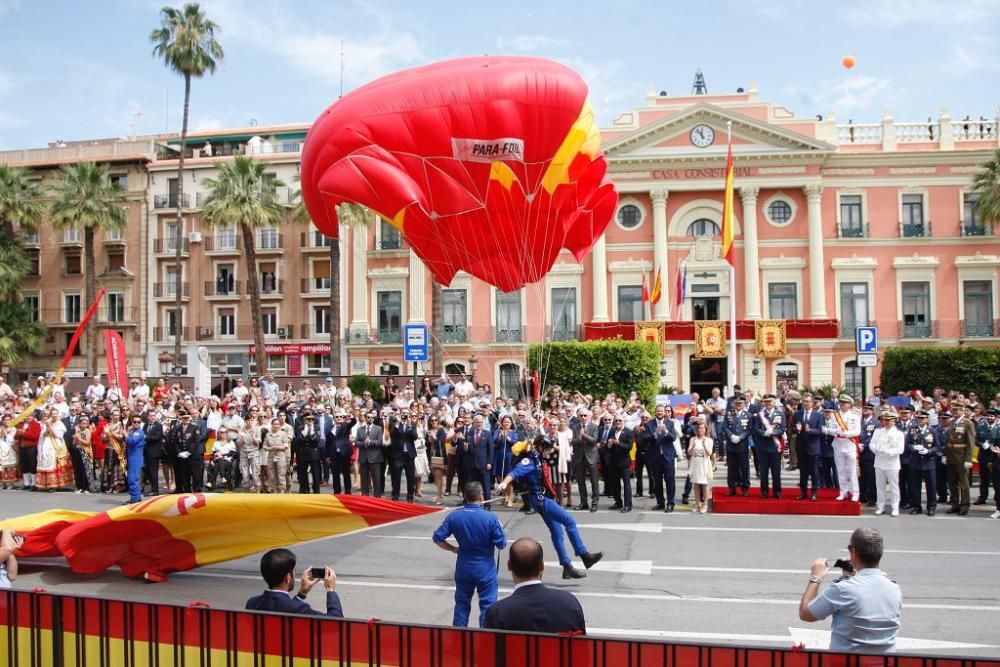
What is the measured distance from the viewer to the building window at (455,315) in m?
46.7

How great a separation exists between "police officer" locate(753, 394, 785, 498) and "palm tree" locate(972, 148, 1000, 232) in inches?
1149

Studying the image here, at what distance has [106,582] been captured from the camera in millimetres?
10383

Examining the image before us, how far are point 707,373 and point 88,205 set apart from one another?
107 feet

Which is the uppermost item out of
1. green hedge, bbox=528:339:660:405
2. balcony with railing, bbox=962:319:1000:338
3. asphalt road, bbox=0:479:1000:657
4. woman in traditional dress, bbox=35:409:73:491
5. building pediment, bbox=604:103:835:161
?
building pediment, bbox=604:103:835:161

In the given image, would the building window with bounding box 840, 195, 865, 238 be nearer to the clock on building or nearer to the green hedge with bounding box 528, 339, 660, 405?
the clock on building

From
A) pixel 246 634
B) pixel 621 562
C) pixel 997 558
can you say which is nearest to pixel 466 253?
pixel 621 562

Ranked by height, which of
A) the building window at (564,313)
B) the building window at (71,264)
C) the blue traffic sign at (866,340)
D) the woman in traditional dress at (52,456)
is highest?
the building window at (71,264)

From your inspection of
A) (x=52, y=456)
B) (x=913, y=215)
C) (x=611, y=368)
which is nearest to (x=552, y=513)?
(x=52, y=456)

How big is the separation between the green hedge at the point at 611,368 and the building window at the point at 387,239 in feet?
48.1

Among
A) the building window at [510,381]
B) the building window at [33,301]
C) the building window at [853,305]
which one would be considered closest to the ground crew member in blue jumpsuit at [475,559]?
the building window at [510,381]

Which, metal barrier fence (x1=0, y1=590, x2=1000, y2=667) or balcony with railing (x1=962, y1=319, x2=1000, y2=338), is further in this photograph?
balcony with railing (x1=962, y1=319, x2=1000, y2=338)

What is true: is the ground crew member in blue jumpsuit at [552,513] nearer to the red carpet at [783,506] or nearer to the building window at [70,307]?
the red carpet at [783,506]

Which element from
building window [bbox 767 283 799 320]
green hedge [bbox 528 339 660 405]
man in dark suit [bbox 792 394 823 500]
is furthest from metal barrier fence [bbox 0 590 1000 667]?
building window [bbox 767 283 799 320]

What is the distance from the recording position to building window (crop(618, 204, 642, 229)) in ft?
148
